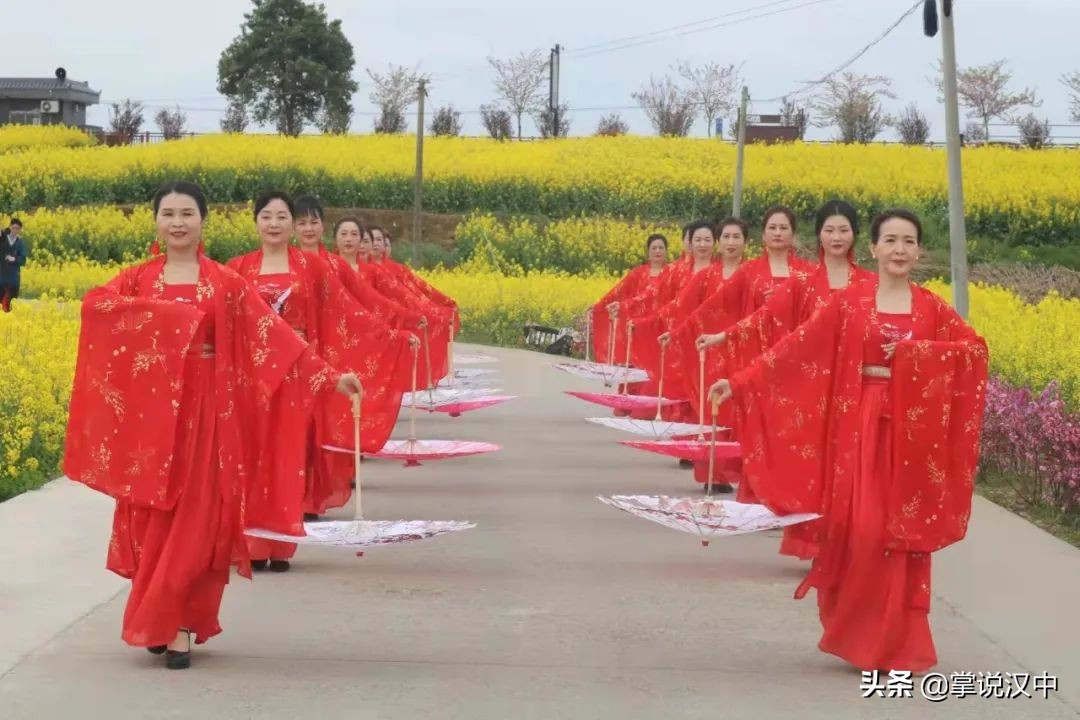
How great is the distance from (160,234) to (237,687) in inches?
67.2

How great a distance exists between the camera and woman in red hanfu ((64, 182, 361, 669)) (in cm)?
661

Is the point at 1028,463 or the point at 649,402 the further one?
the point at 649,402

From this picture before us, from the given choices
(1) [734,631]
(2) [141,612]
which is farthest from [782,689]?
(2) [141,612]

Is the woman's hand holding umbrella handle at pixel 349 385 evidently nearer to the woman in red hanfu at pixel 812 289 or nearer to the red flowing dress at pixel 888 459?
the red flowing dress at pixel 888 459

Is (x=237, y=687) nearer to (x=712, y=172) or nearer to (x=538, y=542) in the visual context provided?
(x=538, y=542)

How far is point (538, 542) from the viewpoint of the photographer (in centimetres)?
972

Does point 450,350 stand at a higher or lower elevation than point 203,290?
lower

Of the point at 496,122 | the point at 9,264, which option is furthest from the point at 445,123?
the point at 9,264

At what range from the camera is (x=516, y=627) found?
7.48 metres

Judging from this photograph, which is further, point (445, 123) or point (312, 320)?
point (445, 123)

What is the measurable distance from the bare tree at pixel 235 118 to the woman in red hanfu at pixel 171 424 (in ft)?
167

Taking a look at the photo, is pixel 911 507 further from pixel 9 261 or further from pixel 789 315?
pixel 9 261

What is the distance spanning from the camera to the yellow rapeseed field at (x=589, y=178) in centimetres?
3838

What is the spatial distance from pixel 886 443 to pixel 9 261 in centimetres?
2103
